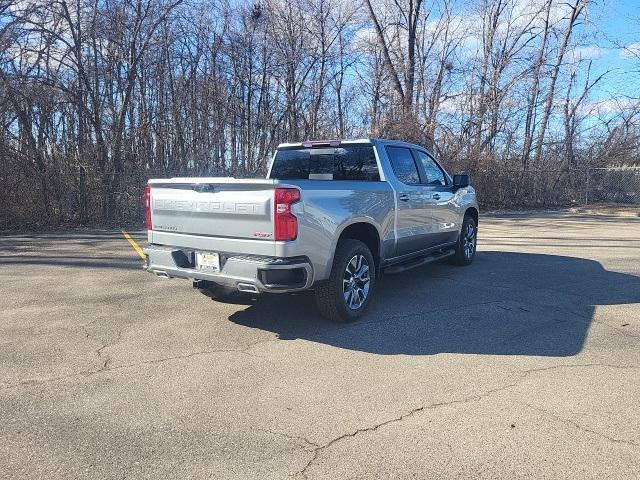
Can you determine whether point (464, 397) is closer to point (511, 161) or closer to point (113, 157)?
point (113, 157)

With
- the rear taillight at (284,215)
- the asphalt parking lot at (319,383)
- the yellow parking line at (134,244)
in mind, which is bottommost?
the asphalt parking lot at (319,383)

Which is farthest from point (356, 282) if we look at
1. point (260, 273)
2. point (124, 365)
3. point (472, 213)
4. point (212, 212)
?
point (472, 213)

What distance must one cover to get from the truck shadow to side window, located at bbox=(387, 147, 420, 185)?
1.53m

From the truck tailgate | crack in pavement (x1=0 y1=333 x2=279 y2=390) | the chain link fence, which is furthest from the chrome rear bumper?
the chain link fence

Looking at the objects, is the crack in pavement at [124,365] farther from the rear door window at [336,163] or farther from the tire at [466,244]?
the tire at [466,244]

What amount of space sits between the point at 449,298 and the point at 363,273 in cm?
151

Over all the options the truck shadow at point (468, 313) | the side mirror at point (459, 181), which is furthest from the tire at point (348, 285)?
the side mirror at point (459, 181)

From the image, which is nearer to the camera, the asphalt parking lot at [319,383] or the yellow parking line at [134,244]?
the asphalt parking lot at [319,383]

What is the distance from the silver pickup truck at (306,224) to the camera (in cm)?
477

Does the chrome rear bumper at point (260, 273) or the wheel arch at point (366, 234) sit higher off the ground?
the wheel arch at point (366, 234)

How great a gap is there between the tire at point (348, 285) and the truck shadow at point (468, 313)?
148 mm

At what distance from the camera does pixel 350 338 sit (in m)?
5.02

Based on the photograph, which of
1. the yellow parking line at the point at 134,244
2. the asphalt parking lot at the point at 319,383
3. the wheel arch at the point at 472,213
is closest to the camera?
the asphalt parking lot at the point at 319,383

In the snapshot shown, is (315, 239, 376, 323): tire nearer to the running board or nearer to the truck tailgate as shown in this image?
the running board
